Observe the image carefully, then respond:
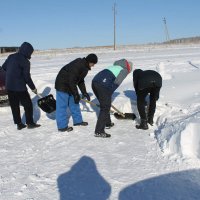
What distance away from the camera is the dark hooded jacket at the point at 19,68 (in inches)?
278

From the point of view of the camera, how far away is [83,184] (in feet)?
14.8

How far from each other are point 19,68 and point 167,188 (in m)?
4.02

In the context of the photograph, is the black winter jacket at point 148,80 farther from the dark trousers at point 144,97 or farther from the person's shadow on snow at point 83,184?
the person's shadow on snow at point 83,184

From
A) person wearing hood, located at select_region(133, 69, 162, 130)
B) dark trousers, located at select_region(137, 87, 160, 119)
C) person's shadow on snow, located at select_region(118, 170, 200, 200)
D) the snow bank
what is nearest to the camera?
person's shadow on snow, located at select_region(118, 170, 200, 200)

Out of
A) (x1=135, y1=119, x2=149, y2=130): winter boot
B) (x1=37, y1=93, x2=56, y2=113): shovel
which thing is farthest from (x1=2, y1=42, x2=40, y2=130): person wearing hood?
(x1=135, y1=119, x2=149, y2=130): winter boot

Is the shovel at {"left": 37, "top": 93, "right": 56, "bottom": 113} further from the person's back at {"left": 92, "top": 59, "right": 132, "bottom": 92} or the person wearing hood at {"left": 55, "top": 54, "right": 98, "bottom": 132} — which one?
the person's back at {"left": 92, "top": 59, "right": 132, "bottom": 92}

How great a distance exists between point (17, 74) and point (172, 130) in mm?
3210

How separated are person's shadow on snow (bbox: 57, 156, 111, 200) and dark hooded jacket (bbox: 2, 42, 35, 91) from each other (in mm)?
2613

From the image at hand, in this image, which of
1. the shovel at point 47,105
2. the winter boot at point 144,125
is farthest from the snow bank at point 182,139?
the shovel at point 47,105

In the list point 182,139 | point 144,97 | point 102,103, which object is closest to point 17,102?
point 102,103

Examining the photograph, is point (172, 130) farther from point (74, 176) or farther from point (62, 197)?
point (62, 197)

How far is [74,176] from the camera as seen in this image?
4.77m

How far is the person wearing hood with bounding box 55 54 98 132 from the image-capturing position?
21.8ft

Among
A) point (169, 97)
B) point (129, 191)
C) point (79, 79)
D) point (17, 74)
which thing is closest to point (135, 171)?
point (129, 191)
